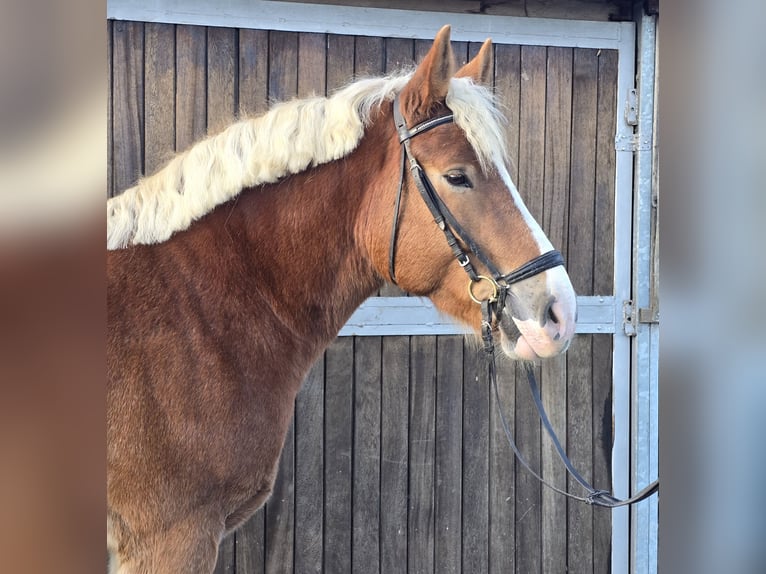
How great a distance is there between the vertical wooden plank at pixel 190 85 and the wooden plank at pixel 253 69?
124 mm

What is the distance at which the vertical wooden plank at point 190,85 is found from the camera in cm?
201

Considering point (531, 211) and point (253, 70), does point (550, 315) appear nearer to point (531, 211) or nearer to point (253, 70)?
point (531, 211)

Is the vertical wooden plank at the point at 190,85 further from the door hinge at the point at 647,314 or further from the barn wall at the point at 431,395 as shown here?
the door hinge at the point at 647,314

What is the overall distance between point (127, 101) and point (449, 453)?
1.70 meters

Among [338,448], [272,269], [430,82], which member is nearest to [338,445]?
[338,448]

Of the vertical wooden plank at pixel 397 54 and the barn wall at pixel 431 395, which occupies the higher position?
the vertical wooden plank at pixel 397 54

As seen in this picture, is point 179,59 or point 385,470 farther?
point 385,470

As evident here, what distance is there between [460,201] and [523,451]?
1331 millimetres

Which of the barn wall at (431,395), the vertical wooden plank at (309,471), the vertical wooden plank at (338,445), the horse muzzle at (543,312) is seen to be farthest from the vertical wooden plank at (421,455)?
the horse muzzle at (543,312)

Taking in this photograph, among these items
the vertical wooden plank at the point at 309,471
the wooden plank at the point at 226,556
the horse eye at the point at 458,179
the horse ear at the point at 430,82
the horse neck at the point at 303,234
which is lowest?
the wooden plank at the point at 226,556

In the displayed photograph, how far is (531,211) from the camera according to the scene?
7.44 ft
